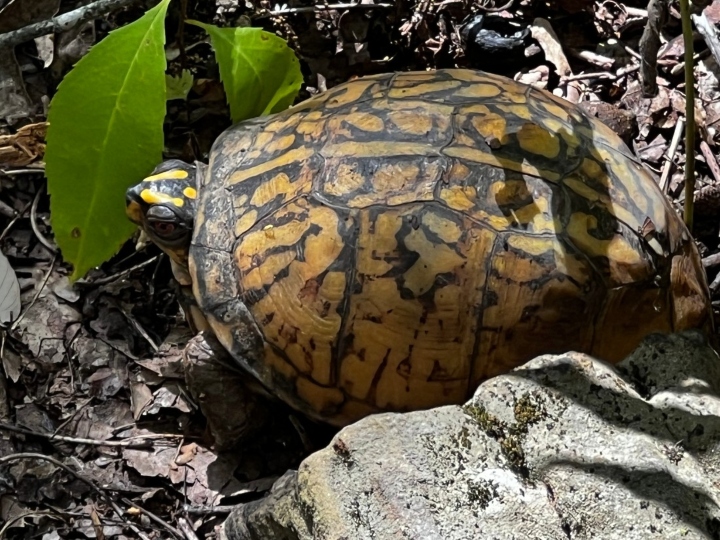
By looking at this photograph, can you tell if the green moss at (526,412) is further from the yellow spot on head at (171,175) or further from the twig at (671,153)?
the twig at (671,153)

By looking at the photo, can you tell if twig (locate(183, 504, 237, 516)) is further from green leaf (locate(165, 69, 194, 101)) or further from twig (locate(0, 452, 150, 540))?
green leaf (locate(165, 69, 194, 101))

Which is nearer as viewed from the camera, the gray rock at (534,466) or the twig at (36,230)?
the gray rock at (534,466)

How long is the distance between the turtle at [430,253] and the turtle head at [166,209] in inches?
0.8

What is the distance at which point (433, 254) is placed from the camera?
6.64 ft

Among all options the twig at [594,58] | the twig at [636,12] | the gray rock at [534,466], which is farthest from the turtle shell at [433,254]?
the twig at [636,12]

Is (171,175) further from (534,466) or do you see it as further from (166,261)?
(534,466)

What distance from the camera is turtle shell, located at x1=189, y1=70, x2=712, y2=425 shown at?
203cm

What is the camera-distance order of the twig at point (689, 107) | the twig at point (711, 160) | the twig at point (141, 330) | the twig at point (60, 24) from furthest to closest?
the twig at point (711, 160) < the twig at point (141, 330) < the twig at point (60, 24) < the twig at point (689, 107)

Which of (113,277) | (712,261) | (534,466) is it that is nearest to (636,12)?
(712,261)

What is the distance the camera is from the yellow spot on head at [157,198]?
7.75 ft

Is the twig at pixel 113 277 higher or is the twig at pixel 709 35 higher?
the twig at pixel 709 35

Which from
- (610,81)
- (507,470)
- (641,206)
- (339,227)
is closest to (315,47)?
(610,81)

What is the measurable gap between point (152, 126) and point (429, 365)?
978mm

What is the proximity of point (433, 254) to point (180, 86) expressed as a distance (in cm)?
140
